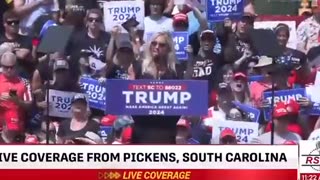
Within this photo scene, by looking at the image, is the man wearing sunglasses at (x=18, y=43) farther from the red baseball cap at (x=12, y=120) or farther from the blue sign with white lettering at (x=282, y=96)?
the blue sign with white lettering at (x=282, y=96)

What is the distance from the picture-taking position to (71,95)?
20.8 feet

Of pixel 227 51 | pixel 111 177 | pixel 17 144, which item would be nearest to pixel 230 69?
pixel 227 51

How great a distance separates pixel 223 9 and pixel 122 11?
0.63 meters

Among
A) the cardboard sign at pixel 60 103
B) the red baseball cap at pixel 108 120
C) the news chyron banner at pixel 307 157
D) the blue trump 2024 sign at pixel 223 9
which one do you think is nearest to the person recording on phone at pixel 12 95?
the cardboard sign at pixel 60 103

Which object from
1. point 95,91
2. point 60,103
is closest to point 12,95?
point 60,103

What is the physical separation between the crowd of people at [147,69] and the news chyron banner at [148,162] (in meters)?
0.05

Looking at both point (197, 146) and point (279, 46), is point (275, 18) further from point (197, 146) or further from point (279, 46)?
point (197, 146)

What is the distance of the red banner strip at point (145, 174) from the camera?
6.35m

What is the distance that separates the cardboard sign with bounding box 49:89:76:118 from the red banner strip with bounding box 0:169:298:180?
0.36 metres

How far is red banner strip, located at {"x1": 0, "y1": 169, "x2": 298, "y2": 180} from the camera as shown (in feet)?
20.8

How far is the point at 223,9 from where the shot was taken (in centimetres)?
631

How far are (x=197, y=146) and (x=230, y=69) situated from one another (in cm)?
53

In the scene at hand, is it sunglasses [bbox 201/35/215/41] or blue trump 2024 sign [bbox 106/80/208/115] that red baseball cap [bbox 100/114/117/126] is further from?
sunglasses [bbox 201/35/215/41]

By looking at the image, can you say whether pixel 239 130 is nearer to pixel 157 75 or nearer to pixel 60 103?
pixel 157 75
